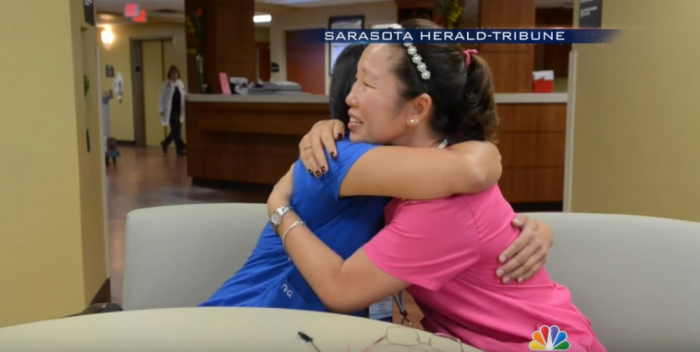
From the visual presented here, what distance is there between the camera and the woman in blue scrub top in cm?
98

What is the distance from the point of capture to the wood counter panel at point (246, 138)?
245 inches

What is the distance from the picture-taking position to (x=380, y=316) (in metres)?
1.16

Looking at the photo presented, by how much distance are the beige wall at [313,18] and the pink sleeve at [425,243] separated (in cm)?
897

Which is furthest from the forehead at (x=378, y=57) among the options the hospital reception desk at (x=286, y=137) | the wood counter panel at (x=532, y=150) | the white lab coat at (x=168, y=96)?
the white lab coat at (x=168, y=96)

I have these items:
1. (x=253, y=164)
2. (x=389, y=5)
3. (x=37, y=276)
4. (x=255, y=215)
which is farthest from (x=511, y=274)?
(x=389, y=5)

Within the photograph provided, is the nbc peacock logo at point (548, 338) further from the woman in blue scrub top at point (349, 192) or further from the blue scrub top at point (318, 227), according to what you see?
the blue scrub top at point (318, 227)

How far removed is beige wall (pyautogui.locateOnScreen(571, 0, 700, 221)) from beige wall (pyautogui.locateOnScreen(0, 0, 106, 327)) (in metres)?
2.23

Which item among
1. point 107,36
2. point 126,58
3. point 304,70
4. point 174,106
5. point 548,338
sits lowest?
point 548,338

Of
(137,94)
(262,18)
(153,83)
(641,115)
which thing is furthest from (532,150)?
(137,94)

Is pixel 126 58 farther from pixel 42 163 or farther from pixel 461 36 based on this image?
pixel 461 36

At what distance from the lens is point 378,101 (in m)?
1.04

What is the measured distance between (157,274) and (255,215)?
26cm

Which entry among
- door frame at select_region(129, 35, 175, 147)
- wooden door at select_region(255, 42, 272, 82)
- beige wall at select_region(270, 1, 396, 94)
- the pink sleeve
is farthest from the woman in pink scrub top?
wooden door at select_region(255, 42, 272, 82)

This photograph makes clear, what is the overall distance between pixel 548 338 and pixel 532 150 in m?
4.64
